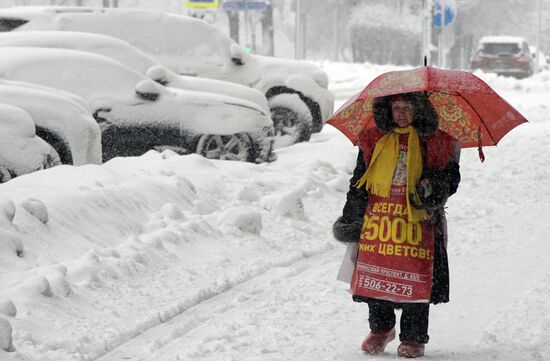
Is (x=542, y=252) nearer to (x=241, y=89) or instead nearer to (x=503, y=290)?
(x=503, y=290)

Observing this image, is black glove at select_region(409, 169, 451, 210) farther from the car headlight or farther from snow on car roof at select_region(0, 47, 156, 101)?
the car headlight

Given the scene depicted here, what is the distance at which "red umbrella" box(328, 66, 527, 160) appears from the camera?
4742 mm

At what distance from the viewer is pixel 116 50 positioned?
13641mm

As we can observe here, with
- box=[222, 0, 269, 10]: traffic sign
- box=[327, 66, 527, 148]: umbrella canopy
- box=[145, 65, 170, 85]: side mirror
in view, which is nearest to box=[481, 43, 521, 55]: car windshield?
box=[222, 0, 269, 10]: traffic sign

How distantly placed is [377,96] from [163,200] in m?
4.33

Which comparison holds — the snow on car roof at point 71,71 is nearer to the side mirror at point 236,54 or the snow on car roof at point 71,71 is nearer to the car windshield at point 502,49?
the side mirror at point 236,54

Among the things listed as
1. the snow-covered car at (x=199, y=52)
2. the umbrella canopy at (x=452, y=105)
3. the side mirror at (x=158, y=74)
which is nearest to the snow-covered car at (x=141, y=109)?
the side mirror at (x=158, y=74)

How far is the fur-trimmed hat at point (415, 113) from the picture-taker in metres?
4.86

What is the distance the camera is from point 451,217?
9.74 meters

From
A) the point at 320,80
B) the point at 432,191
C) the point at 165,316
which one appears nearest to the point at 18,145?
the point at 165,316

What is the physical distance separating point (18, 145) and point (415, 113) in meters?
5.00

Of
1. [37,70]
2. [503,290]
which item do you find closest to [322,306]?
[503,290]

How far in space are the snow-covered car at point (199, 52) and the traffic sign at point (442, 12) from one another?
16801 millimetres

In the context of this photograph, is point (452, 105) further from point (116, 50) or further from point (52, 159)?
point (116, 50)
